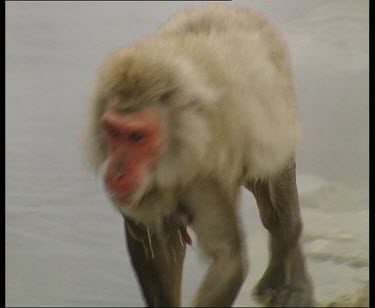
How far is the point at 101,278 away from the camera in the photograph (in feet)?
4.58

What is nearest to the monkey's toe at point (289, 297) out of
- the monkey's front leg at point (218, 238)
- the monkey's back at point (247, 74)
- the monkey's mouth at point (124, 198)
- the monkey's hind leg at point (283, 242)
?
the monkey's hind leg at point (283, 242)

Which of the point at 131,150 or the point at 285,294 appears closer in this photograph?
the point at 131,150

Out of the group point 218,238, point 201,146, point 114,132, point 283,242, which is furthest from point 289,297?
point 114,132

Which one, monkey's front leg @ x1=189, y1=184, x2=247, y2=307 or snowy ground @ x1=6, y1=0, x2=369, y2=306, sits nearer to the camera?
monkey's front leg @ x1=189, y1=184, x2=247, y2=307

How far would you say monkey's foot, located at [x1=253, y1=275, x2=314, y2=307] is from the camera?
1373 mm

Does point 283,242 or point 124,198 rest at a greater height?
point 124,198

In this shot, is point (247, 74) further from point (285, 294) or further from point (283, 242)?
point (285, 294)

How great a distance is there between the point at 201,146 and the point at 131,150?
0.45 ft

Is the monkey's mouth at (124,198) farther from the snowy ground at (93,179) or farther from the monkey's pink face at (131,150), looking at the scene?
the snowy ground at (93,179)

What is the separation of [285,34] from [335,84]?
0.53 ft

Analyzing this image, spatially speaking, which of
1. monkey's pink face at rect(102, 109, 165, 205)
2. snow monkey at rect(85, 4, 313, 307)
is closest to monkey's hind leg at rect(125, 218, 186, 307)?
snow monkey at rect(85, 4, 313, 307)

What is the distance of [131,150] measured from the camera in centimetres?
120

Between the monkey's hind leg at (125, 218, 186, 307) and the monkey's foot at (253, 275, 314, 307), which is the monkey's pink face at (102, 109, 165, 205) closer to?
the monkey's hind leg at (125, 218, 186, 307)

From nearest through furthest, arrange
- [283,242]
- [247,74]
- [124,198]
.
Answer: [124,198] → [247,74] → [283,242]
